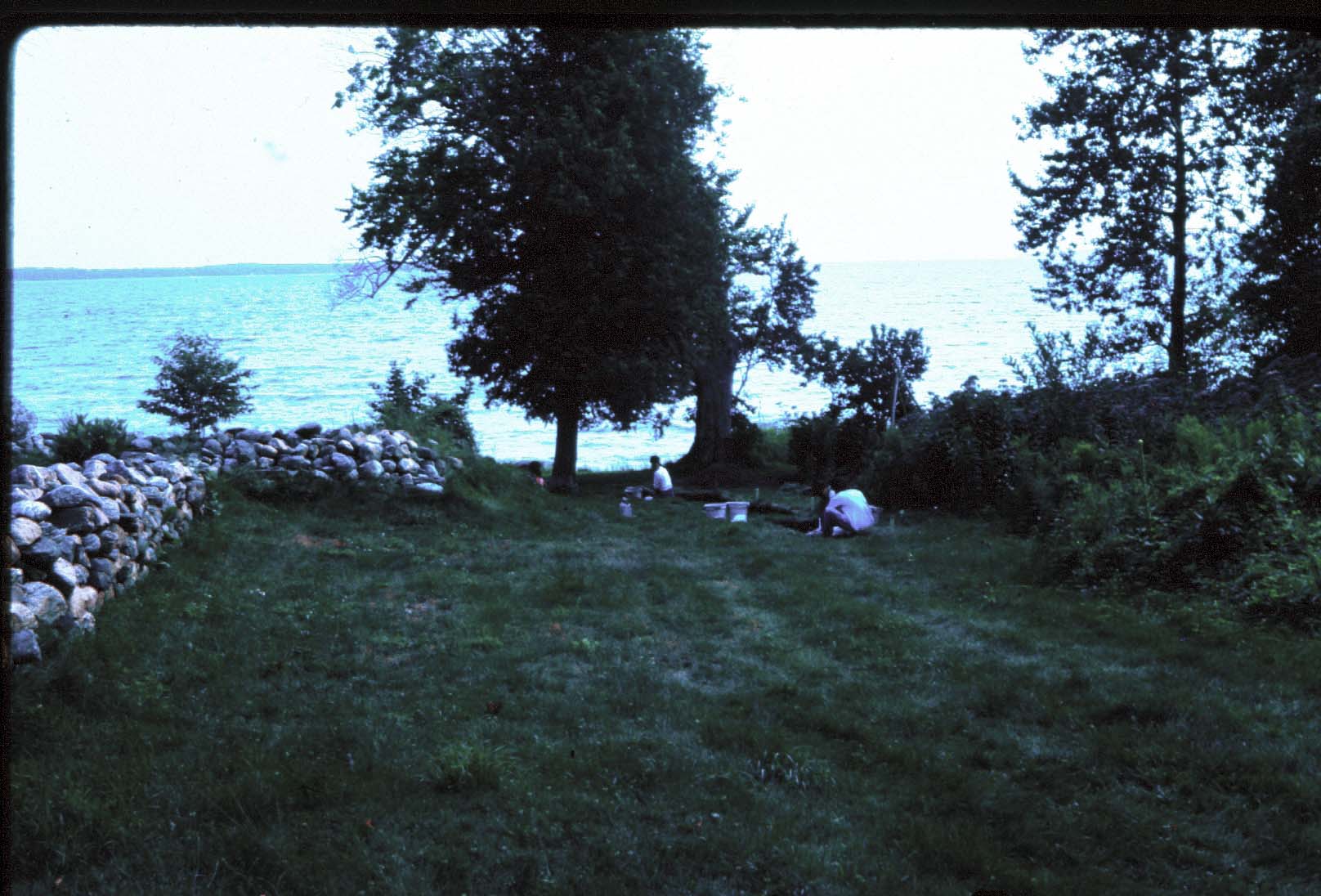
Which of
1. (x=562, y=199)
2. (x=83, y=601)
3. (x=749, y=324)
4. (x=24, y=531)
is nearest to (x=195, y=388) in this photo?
(x=562, y=199)

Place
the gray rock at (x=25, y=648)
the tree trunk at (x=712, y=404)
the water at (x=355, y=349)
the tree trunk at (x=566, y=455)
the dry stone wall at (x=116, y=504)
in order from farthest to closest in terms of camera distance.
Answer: the water at (x=355, y=349) < the tree trunk at (x=712, y=404) < the tree trunk at (x=566, y=455) < the dry stone wall at (x=116, y=504) < the gray rock at (x=25, y=648)

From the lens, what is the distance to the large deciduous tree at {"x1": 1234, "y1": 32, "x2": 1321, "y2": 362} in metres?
14.4

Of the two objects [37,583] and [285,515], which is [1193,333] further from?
[37,583]

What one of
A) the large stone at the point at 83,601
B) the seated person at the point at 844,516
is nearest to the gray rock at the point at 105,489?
the large stone at the point at 83,601

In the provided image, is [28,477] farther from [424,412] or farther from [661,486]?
[661,486]

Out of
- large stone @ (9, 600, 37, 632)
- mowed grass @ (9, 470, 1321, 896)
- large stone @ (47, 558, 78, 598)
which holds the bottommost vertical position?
mowed grass @ (9, 470, 1321, 896)

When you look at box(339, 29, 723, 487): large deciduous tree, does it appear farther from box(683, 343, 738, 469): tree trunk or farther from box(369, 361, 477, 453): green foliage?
box(683, 343, 738, 469): tree trunk

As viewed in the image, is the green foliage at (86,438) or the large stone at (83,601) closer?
the large stone at (83,601)

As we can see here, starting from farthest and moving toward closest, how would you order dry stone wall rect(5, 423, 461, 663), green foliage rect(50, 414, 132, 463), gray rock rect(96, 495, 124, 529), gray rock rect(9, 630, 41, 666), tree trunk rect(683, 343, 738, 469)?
tree trunk rect(683, 343, 738, 469), green foliage rect(50, 414, 132, 463), gray rock rect(96, 495, 124, 529), dry stone wall rect(5, 423, 461, 663), gray rock rect(9, 630, 41, 666)

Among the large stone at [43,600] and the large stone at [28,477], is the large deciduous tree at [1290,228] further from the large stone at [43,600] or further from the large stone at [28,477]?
the large stone at [28,477]

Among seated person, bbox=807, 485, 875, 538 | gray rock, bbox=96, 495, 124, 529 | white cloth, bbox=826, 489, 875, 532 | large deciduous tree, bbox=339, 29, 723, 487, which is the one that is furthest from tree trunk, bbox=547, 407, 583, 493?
gray rock, bbox=96, 495, 124, 529

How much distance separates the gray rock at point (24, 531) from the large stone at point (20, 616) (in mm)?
617

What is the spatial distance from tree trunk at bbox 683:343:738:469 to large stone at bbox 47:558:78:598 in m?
21.7

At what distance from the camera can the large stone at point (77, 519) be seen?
25.6 feet
